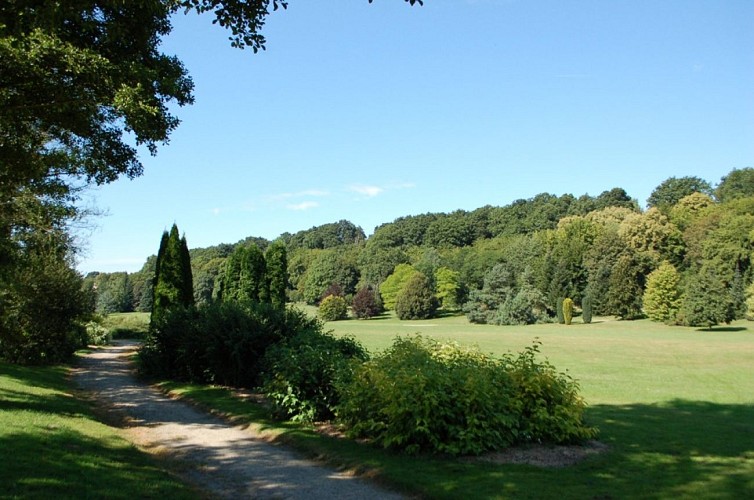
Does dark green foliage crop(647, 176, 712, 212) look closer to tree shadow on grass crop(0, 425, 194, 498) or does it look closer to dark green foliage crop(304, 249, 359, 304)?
dark green foliage crop(304, 249, 359, 304)

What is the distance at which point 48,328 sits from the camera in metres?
20.2

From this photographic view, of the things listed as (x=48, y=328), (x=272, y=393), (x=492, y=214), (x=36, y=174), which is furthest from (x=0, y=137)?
(x=492, y=214)

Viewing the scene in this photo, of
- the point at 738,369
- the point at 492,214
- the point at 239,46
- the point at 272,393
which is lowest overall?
the point at 738,369

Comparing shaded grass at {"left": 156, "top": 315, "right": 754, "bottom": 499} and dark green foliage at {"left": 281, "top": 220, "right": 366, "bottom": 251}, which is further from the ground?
dark green foliage at {"left": 281, "top": 220, "right": 366, "bottom": 251}

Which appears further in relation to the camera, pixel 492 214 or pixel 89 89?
pixel 492 214

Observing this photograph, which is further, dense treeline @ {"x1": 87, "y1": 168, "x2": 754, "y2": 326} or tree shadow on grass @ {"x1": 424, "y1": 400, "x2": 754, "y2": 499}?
dense treeline @ {"x1": 87, "y1": 168, "x2": 754, "y2": 326}

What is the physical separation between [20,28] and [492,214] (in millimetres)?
109205

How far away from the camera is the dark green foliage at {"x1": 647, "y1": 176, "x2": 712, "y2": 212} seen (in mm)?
97250

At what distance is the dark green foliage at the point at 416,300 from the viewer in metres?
78.1

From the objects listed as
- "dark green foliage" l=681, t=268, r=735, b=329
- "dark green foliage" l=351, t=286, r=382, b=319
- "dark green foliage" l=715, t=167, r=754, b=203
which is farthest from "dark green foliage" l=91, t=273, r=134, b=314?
"dark green foliage" l=715, t=167, r=754, b=203

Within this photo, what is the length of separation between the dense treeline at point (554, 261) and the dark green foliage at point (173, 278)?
10304 millimetres

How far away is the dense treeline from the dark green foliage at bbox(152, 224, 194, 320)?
10.3m

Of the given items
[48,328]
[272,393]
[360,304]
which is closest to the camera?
[272,393]

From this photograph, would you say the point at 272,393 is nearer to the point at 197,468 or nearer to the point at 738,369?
the point at 197,468
